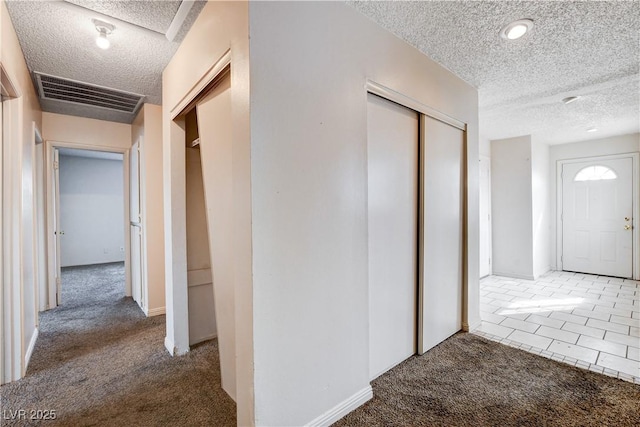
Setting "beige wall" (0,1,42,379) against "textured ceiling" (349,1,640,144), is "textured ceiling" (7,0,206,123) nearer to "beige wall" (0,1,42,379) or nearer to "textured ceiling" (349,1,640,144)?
"beige wall" (0,1,42,379)

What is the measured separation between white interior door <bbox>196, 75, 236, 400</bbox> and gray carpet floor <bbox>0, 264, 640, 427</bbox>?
1.15 ft

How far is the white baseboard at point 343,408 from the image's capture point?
5.34 feet

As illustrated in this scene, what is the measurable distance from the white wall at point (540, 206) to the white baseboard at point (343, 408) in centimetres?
454

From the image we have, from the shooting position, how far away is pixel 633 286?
4.44 m

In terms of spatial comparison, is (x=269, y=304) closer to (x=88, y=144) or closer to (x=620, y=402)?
(x=620, y=402)

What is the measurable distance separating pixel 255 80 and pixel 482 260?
5127mm

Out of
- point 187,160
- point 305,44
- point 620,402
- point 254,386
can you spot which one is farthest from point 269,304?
point 620,402

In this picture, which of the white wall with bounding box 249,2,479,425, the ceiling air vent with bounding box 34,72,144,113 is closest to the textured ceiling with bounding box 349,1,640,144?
the white wall with bounding box 249,2,479,425

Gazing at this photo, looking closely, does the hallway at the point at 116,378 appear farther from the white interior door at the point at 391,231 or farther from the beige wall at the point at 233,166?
the white interior door at the point at 391,231

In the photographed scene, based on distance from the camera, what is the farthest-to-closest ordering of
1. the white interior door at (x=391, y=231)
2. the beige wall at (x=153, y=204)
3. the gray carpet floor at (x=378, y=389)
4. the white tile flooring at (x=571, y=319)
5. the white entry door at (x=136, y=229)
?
the white entry door at (x=136, y=229)
the beige wall at (x=153, y=204)
the white tile flooring at (x=571, y=319)
the white interior door at (x=391, y=231)
the gray carpet floor at (x=378, y=389)

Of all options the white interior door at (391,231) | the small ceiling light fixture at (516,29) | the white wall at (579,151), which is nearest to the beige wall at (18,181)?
the white interior door at (391,231)

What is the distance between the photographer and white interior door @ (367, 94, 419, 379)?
2098 millimetres

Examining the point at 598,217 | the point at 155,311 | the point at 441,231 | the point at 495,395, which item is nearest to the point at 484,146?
the point at 598,217

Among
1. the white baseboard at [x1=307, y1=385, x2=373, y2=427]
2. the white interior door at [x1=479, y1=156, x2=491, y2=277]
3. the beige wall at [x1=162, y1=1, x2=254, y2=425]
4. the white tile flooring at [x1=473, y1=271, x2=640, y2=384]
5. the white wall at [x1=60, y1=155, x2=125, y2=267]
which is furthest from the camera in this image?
the white wall at [x1=60, y1=155, x2=125, y2=267]
